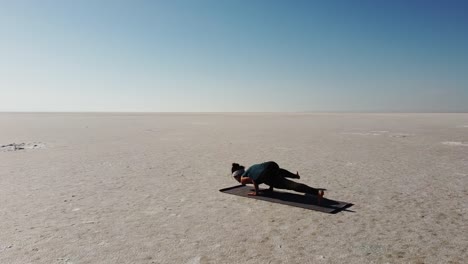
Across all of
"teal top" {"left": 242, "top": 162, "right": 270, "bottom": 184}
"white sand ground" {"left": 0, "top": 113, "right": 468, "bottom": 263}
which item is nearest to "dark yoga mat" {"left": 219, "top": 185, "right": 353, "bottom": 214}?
"white sand ground" {"left": 0, "top": 113, "right": 468, "bottom": 263}

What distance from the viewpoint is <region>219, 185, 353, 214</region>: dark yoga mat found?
717 centimetres

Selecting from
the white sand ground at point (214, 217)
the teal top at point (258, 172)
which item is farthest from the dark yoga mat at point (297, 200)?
the teal top at point (258, 172)

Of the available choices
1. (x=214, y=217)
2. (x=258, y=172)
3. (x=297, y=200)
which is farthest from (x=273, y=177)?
(x=214, y=217)

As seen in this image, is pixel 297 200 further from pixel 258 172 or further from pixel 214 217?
pixel 214 217

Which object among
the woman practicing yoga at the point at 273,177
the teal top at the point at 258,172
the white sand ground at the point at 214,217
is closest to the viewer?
the white sand ground at the point at 214,217

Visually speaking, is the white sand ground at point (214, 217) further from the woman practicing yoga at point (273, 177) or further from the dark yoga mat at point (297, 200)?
the woman practicing yoga at point (273, 177)

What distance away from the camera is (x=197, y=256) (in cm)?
500

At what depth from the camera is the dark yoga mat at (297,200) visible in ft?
23.5

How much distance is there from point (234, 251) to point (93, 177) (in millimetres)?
6894

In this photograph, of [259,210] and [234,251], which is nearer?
[234,251]

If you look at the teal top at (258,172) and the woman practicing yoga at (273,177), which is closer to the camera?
the woman practicing yoga at (273,177)

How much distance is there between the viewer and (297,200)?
7734 millimetres

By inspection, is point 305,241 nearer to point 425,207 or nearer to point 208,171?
point 425,207

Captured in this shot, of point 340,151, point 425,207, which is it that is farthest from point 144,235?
point 340,151
